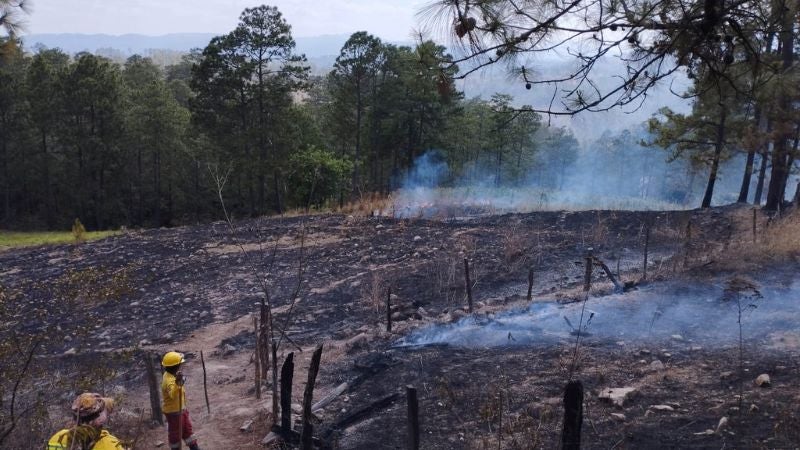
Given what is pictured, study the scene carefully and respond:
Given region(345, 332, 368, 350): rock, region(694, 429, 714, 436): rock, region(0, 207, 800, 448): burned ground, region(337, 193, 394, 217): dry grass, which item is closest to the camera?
region(694, 429, 714, 436): rock

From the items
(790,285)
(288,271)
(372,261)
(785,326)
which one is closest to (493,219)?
(372,261)

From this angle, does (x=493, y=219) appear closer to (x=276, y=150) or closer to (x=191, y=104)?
(x=276, y=150)

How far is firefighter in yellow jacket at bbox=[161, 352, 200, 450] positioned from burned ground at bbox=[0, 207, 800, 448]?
612 millimetres

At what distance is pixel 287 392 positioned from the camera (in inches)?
179

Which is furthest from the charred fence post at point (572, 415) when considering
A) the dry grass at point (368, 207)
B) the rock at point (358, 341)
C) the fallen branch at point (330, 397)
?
the dry grass at point (368, 207)

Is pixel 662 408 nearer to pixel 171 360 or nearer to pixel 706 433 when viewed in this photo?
pixel 706 433

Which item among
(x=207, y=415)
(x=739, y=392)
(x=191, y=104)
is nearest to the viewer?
(x=739, y=392)

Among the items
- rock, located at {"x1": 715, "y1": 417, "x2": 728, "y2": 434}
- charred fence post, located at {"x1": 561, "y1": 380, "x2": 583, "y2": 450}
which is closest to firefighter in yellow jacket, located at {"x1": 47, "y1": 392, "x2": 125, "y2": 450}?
charred fence post, located at {"x1": 561, "y1": 380, "x2": 583, "y2": 450}

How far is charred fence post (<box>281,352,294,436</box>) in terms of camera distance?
4.42m

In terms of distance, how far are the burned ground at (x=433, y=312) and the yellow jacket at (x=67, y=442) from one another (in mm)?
1544

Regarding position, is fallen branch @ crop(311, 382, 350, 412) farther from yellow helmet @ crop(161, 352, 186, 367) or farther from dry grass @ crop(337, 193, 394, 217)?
dry grass @ crop(337, 193, 394, 217)

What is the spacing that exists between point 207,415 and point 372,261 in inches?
226

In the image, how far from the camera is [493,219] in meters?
14.7

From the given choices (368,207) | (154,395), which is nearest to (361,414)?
(154,395)
